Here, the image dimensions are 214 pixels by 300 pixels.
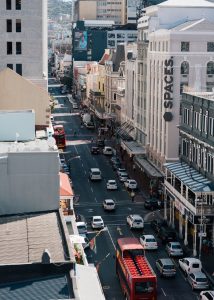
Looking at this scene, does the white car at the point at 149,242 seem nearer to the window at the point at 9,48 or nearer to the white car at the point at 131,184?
the white car at the point at 131,184

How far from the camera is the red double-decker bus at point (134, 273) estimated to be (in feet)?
159

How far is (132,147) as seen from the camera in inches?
4158

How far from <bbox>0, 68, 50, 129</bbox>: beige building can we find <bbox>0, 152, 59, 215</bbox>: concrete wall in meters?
28.8

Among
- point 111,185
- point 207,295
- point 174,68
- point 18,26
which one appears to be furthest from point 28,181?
point 111,185

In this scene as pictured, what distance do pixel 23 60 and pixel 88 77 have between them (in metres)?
109

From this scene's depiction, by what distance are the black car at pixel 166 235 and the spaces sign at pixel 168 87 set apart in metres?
21.9

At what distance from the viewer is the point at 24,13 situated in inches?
3083

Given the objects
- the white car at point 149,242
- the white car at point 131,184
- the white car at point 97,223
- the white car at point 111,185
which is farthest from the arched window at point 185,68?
the white car at point 149,242

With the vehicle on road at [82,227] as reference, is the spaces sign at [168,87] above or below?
above

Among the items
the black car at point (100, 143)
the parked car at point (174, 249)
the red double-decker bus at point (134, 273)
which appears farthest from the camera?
the black car at point (100, 143)

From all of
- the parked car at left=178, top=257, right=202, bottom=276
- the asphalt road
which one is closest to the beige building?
the asphalt road

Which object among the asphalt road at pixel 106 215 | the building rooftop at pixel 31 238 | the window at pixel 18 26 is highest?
the window at pixel 18 26

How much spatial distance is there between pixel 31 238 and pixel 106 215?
41559 millimetres

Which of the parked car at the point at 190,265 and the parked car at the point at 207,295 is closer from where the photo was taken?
the parked car at the point at 207,295
